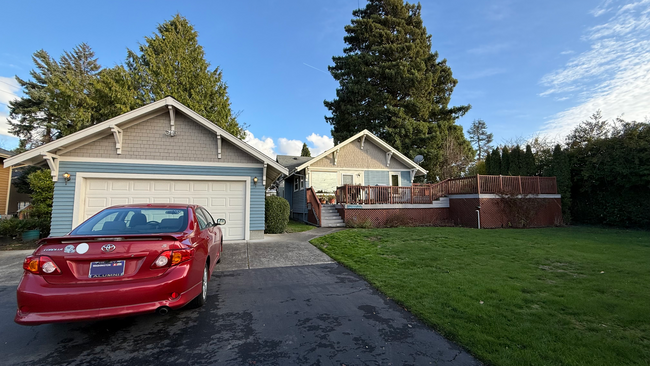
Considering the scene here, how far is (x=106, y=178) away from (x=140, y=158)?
1.19 metres

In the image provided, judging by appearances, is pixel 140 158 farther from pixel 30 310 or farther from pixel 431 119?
pixel 431 119

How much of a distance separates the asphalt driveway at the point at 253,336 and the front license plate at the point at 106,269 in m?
Result: 0.77

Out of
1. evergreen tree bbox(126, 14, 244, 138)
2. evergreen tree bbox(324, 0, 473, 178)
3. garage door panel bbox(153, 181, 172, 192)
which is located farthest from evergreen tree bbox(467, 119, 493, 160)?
garage door panel bbox(153, 181, 172, 192)

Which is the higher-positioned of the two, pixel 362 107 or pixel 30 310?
pixel 362 107

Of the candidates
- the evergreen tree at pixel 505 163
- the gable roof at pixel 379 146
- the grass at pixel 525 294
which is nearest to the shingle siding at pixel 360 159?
the gable roof at pixel 379 146

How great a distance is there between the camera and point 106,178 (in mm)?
9016

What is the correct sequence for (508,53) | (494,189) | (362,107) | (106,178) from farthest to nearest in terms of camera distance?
(362,107) → (494,189) → (508,53) → (106,178)

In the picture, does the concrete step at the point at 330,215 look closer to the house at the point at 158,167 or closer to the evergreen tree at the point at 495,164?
the house at the point at 158,167

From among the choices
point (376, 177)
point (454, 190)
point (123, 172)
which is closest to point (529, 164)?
point (454, 190)

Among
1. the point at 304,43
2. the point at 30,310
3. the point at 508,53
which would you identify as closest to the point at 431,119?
the point at 508,53

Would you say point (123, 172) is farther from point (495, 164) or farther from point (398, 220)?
point (495, 164)

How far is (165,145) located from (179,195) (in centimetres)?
177

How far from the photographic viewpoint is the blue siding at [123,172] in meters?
8.61

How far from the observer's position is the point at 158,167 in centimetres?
932
